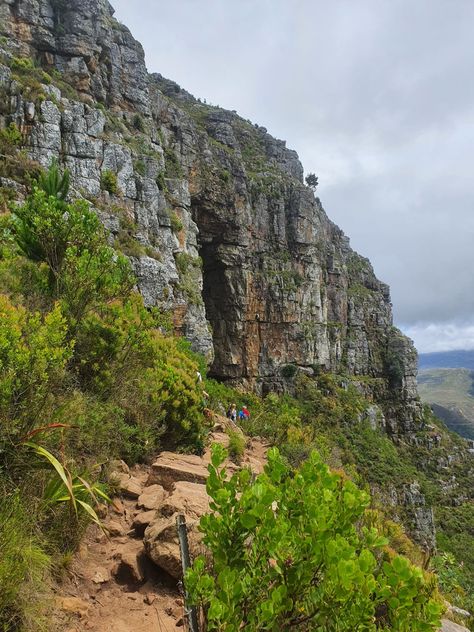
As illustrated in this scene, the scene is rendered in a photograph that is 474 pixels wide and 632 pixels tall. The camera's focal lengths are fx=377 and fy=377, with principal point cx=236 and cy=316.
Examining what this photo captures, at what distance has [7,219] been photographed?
291 inches

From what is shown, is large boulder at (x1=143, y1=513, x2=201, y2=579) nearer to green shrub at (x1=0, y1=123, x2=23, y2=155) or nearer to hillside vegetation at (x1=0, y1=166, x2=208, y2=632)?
hillside vegetation at (x1=0, y1=166, x2=208, y2=632)

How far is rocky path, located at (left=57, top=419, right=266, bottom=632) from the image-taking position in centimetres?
279

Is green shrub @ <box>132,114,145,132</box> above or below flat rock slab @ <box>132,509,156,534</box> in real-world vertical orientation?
above

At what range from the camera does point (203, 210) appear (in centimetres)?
3697

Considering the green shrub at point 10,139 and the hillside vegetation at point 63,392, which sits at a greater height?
the green shrub at point 10,139

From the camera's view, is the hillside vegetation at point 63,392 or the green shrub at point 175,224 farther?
the green shrub at point 175,224

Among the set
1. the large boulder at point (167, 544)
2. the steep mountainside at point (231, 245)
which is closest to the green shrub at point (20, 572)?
the large boulder at point (167, 544)

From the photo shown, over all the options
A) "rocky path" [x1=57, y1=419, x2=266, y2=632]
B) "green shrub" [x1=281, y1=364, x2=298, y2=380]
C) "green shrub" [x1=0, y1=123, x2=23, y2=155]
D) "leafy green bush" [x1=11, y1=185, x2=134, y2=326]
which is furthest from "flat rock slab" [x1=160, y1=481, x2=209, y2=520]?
"green shrub" [x1=281, y1=364, x2=298, y2=380]

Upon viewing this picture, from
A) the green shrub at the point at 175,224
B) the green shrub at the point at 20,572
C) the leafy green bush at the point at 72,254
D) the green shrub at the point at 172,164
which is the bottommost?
the green shrub at the point at 20,572

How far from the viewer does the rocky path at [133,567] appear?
279 cm

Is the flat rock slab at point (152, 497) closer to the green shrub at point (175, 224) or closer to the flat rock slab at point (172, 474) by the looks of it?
the flat rock slab at point (172, 474)

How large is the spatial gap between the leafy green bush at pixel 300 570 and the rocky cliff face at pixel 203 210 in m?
17.7

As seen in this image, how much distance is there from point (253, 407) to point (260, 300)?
1823cm

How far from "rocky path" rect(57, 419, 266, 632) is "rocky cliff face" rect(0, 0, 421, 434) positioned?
15295 mm
